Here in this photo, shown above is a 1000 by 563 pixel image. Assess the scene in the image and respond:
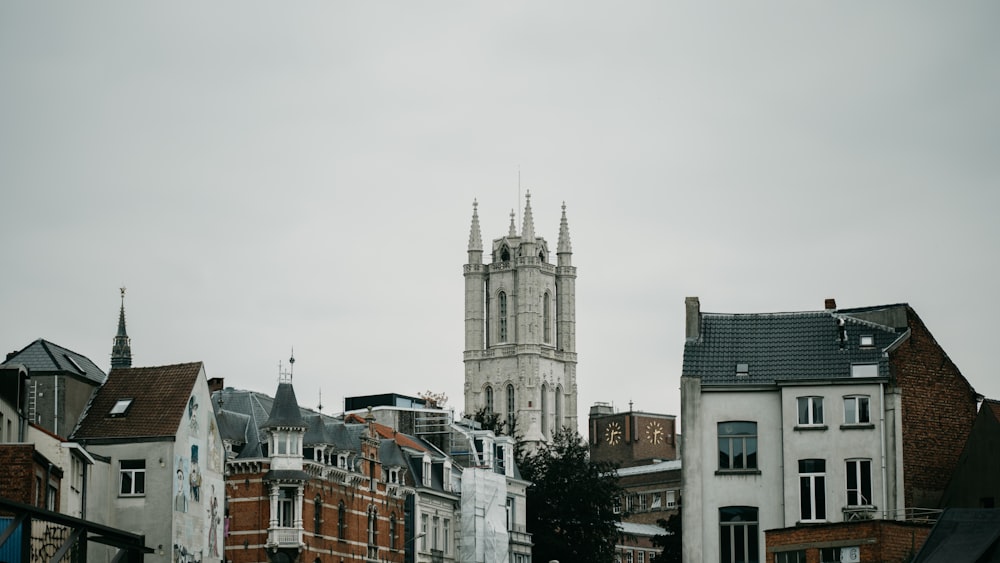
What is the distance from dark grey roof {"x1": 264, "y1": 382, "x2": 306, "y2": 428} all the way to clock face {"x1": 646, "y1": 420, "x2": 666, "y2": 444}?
97745mm

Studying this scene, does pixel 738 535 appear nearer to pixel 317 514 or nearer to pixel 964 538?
pixel 964 538

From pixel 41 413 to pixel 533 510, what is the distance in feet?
165

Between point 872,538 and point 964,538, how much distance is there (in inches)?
180

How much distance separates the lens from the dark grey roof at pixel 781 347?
63.4m

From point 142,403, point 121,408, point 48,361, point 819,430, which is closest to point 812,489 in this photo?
point 819,430

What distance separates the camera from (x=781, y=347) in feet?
212

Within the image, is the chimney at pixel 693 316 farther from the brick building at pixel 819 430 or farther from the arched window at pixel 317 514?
the arched window at pixel 317 514

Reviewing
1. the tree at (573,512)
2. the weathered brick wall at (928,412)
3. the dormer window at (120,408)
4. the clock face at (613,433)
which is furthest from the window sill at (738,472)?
the clock face at (613,433)

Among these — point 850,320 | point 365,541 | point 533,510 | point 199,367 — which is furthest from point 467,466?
point 850,320

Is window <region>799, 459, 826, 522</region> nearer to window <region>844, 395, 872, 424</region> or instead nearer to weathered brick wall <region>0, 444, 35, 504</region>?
window <region>844, 395, 872, 424</region>

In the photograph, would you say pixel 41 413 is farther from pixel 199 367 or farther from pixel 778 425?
pixel 778 425

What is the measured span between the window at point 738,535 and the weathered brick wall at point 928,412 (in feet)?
16.0

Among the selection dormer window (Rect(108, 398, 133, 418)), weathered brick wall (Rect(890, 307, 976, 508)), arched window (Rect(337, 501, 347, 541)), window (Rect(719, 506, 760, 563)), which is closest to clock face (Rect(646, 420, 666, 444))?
arched window (Rect(337, 501, 347, 541))

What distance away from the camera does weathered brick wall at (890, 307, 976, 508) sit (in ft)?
204
